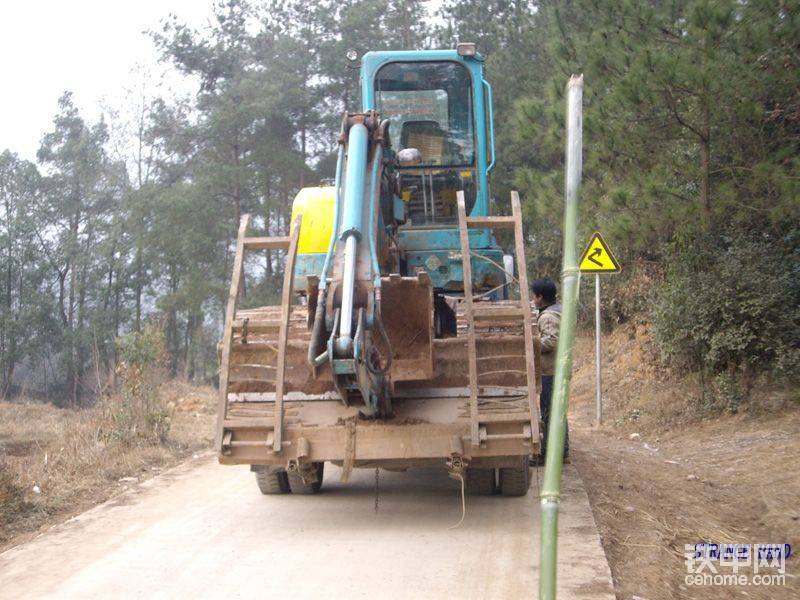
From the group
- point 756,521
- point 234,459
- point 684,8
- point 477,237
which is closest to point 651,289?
point 684,8

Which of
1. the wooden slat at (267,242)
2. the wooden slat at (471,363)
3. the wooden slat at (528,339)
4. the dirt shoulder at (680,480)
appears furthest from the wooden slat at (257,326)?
the dirt shoulder at (680,480)

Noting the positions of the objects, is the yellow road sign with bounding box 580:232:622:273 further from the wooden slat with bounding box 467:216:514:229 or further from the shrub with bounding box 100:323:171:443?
the shrub with bounding box 100:323:171:443

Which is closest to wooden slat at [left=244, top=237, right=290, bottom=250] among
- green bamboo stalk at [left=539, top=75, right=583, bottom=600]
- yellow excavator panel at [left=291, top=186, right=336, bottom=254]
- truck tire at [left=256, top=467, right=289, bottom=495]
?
yellow excavator panel at [left=291, top=186, right=336, bottom=254]

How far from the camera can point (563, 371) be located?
8.09 ft

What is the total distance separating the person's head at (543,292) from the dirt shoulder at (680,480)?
1702 millimetres

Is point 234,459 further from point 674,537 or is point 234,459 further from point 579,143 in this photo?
point 579,143

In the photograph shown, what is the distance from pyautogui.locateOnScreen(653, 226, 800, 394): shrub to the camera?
1150cm

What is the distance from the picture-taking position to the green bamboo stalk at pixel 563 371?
2414 millimetres

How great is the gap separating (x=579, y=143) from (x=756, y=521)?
18.7 ft

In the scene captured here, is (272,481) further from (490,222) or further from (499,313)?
(490,222)

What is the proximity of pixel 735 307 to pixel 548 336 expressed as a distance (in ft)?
15.1

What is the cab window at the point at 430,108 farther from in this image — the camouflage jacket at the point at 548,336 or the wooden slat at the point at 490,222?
the wooden slat at the point at 490,222

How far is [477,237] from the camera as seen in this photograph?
29.2 ft

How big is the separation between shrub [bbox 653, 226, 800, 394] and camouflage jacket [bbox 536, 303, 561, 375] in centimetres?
418
